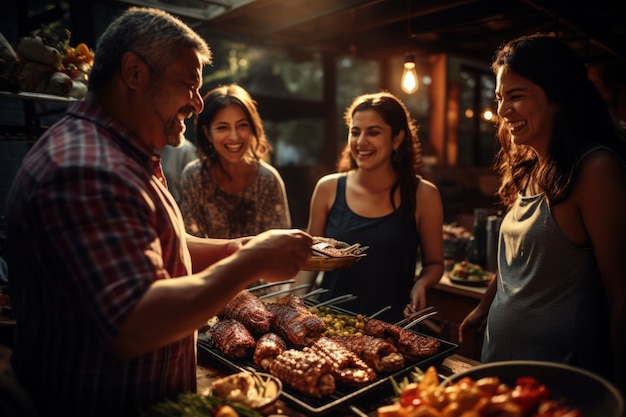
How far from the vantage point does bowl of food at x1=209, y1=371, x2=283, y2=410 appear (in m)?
1.66

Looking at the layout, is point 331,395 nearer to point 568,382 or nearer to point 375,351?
point 375,351

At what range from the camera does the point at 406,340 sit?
2.29 metres

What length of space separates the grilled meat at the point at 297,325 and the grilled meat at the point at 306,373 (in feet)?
1.06

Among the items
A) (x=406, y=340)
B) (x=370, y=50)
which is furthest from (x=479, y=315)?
(x=370, y=50)

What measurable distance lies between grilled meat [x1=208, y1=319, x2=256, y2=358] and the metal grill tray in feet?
0.11

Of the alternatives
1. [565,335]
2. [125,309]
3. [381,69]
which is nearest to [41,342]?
[125,309]

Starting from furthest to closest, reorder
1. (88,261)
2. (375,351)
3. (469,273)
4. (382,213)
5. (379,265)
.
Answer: (469,273) → (382,213) → (379,265) → (375,351) → (88,261)

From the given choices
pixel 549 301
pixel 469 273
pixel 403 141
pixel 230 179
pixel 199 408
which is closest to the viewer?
pixel 199 408

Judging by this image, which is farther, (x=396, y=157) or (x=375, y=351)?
(x=396, y=157)

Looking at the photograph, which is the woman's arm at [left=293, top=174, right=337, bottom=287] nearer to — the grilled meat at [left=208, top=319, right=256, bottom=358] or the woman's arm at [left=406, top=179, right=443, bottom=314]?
the woman's arm at [left=406, top=179, right=443, bottom=314]

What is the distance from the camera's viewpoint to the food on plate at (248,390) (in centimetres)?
166

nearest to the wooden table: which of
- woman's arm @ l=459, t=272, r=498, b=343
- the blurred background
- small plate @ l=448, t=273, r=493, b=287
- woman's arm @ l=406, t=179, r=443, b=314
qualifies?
woman's arm @ l=459, t=272, r=498, b=343

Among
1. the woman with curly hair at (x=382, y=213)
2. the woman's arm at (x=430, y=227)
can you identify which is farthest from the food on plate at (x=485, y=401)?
the woman's arm at (x=430, y=227)

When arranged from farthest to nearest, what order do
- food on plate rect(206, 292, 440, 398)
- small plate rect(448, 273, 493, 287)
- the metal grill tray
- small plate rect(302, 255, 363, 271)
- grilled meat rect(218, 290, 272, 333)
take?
1. small plate rect(448, 273, 493, 287)
2. grilled meat rect(218, 290, 272, 333)
3. small plate rect(302, 255, 363, 271)
4. food on plate rect(206, 292, 440, 398)
5. the metal grill tray
